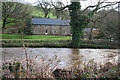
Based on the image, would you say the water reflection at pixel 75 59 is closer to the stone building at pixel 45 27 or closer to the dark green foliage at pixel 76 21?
the dark green foliage at pixel 76 21

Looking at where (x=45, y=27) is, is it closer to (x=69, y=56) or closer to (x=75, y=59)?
(x=69, y=56)

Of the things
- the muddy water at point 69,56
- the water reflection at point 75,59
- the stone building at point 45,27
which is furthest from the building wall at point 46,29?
the water reflection at point 75,59

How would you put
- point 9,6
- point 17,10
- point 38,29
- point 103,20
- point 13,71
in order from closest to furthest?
point 13,71 → point 103,20 → point 9,6 → point 17,10 → point 38,29

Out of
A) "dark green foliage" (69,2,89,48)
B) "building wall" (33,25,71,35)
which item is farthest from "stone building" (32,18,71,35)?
"dark green foliage" (69,2,89,48)

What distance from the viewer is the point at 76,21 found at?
9.76 m

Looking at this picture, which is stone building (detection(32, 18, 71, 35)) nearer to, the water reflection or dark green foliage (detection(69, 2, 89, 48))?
dark green foliage (detection(69, 2, 89, 48))

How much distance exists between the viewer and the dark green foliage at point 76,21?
9.74 meters

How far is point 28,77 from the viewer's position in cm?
213

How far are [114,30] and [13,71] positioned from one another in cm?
1009

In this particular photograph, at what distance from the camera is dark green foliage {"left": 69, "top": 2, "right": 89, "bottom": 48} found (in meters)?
9.74

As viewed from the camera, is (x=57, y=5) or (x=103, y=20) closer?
(x=57, y=5)

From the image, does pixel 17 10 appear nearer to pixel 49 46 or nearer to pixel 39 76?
pixel 49 46

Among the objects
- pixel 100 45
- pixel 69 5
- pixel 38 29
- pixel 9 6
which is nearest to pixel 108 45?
pixel 100 45

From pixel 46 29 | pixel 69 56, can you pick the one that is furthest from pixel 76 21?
pixel 46 29
